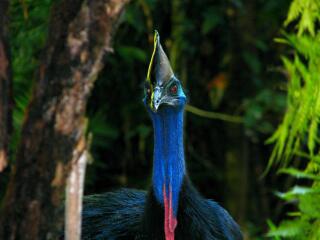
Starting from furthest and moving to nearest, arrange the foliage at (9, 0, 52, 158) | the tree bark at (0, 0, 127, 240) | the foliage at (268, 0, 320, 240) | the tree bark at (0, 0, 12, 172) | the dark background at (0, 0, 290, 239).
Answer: the dark background at (0, 0, 290, 239)
the foliage at (9, 0, 52, 158)
the foliage at (268, 0, 320, 240)
the tree bark at (0, 0, 12, 172)
the tree bark at (0, 0, 127, 240)

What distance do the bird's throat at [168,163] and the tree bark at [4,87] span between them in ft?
3.52

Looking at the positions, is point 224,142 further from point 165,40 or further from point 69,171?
point 69,171

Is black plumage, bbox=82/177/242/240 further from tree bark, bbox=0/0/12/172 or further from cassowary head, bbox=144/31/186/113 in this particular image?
tree bark, bbox=0/0/12/172

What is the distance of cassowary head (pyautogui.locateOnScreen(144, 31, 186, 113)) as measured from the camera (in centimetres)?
381

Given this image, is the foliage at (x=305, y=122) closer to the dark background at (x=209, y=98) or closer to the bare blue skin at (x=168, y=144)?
the bare blue skin at (x=168, y=144)

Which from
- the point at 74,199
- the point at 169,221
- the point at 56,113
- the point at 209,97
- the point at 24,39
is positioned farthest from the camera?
the point at 209,97

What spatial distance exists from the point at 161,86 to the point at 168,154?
310 millimetres

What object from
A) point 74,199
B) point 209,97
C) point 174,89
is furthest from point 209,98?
point 74,199

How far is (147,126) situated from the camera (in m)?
7.72

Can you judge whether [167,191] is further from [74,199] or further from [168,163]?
[74,199]

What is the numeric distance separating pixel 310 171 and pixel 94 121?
3359 mm

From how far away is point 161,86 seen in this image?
3.91 metres

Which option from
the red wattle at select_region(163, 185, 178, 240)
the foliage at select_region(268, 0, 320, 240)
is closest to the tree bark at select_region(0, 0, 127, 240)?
the red wattle at select_region(163, 185, 178, 240)

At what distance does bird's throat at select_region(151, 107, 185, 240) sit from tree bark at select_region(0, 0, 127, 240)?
3.43ft
